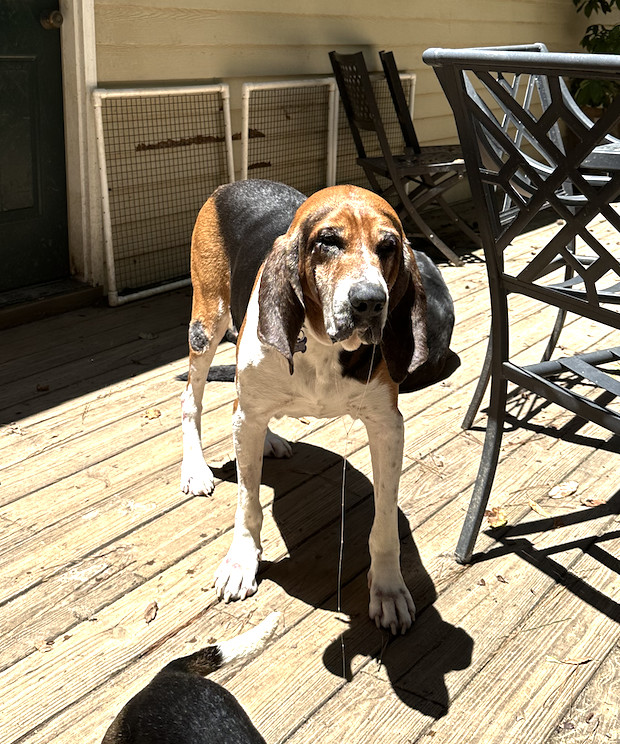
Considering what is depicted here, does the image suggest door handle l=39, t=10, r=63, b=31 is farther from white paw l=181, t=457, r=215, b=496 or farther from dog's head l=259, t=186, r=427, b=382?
dog's head l=259, t=186, r=427, b=382

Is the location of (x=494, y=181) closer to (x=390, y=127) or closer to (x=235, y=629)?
(x=235, y=629)

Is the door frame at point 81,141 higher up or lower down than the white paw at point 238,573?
higher up

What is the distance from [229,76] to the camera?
6148mm

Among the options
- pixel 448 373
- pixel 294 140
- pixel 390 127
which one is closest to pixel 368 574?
pixel 448 373

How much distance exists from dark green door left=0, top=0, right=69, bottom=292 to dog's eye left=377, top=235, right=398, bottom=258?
3473mm

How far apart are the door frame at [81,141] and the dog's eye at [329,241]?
3.41 m

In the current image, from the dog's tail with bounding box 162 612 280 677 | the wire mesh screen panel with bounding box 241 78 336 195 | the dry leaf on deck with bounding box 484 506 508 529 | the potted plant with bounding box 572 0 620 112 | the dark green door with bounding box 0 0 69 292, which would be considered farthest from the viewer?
the potted plant with bounding box 572 0 620 112

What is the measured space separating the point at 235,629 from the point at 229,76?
459 cm

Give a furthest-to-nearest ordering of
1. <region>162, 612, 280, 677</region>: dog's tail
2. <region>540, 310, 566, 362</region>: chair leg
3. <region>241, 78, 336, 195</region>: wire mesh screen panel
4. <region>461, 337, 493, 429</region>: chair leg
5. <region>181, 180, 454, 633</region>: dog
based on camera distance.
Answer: <region>241, 78, 336, 195</region>: wire mesh screen panel, <region>540, 310, 566, 362</region>: chair leg, <region>461, 337, 493, 429</region>: chair leg, <region>181, 180, 454, 633</region>: dog, <region>162, 612, 280, 677</region>: dog's tail

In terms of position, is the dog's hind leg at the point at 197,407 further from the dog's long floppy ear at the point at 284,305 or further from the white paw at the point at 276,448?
the dog's long floppy ear at the point at 284,305

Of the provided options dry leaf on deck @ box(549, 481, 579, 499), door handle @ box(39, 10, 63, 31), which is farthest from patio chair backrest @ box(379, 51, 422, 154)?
dry leaf on deck @ box(549, 481, 579, 499)

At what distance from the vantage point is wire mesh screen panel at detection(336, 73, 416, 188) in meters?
7.59

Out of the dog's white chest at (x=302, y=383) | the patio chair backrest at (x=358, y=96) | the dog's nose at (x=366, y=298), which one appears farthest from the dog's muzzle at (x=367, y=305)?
the patio chair backrest at (x=358, y=96)

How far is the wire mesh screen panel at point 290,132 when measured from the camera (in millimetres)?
6402
